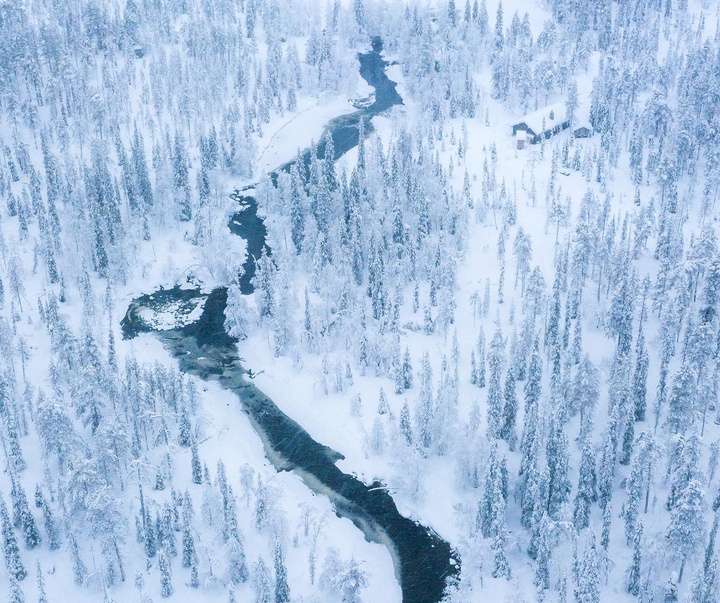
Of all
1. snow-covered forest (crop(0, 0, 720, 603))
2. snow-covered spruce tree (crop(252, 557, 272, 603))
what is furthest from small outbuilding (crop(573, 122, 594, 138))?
snow-covered spruce tree (crop(252, 557, 272, 603))

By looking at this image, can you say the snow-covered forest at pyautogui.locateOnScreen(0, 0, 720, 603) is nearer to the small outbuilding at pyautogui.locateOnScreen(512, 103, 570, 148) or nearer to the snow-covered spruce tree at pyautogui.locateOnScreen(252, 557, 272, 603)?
the snow-covered spruce tree at pyautogui.locateOnScreen(252, 557, 272, 603)

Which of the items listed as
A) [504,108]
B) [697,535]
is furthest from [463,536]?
[504,108]

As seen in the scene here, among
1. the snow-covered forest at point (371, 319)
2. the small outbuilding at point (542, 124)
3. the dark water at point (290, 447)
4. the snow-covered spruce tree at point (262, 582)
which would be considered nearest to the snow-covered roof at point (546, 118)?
the small outbuilding at point (542, 124)

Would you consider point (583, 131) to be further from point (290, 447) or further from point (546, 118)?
point (290, 447)

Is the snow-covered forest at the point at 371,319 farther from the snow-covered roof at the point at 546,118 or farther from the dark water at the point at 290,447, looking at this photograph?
the dark water at the point at 290,447

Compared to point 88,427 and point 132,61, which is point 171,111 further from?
point 88,427
